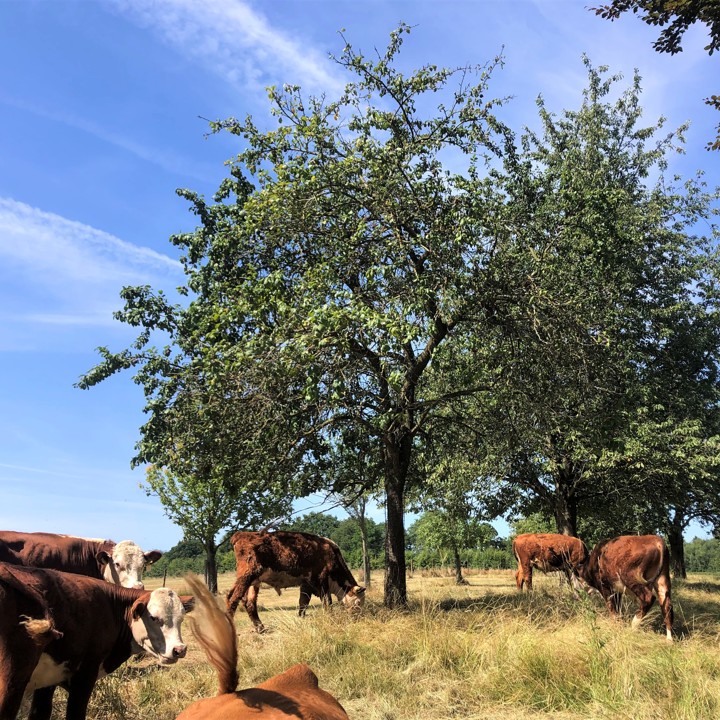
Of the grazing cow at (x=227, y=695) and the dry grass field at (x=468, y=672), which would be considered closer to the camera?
the grazing cow at (x=227, y=695)

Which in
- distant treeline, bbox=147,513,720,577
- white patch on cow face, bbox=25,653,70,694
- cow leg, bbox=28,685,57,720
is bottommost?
distant treeline, bbox=147,513,720,577

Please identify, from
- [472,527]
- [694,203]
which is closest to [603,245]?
[694,203]

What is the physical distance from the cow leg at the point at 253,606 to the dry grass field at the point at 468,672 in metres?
2.38

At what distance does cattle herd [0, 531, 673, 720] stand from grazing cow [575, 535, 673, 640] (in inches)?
0.8

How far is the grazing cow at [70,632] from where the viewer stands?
4.65 meters

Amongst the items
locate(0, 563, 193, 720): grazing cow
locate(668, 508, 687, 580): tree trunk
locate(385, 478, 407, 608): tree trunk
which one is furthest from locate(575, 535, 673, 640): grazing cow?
locate(668, 508, 687, 580): tree trunk

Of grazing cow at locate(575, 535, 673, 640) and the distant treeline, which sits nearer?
grazing cow at locate(575, 535, 673, 640)

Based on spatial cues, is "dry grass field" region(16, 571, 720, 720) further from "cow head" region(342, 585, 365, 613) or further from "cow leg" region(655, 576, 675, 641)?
"cow head" region(342, 585, 365, 613)

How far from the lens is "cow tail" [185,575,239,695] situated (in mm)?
2832

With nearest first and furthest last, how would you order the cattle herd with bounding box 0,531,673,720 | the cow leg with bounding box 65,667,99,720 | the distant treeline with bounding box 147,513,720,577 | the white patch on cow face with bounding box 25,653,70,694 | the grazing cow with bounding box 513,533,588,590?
1. the cattle herd with bounding box 0,531,673,720
2. the white patch on cow face with bounding box 25,653,70,694
3. the cow leg with bounding box 65,667,99,720
4. the grazing cow with bounding box 513,533,588,590
5. the distant treeline with bounding box 147,513,720,577

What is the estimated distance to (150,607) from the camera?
19.9ft

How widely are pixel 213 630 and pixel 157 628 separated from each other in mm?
3707

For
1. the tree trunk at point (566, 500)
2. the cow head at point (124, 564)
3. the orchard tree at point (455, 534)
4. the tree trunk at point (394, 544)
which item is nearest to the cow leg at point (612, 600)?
the tree trunk at point (394, 544)

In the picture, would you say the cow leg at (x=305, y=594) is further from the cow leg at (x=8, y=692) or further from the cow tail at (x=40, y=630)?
the cow leg at (x=8, y=692)
